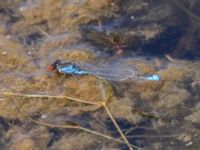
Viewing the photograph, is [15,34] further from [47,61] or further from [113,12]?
[113,12]

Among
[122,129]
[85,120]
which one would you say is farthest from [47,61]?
[122,129]

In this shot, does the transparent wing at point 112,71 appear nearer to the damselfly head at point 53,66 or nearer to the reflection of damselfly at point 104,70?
the reflection of damselfly at point 104,70

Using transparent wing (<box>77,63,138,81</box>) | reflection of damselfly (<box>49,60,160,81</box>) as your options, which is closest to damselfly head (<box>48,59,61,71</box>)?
reflection of damselfly (<box>49,60,160,81</box>)

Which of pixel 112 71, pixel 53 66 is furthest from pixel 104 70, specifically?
pixel 53 66

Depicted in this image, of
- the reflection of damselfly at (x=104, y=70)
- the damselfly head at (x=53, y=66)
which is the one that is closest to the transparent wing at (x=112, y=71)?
the reflection of damselfly at (x=104, y=70)

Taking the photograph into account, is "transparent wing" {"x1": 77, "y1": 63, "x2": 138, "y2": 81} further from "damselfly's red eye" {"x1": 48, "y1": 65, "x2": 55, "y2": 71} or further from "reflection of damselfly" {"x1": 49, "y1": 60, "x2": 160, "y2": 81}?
"damselfly's red eye" {"x1": 48, "y1": 65, "x2": 55, "y2": 71}

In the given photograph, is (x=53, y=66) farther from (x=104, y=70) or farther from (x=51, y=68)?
(x=104, y=70)
